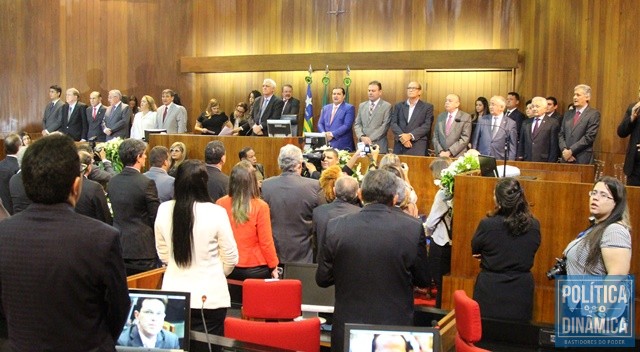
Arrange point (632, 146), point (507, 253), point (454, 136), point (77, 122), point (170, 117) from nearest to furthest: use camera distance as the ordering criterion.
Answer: point (507, 253) → point (632, 146) → point (454, 136) → point (170, 117) → point (77, 122)

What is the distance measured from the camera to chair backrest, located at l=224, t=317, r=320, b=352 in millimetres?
3293

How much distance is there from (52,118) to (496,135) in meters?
7.02

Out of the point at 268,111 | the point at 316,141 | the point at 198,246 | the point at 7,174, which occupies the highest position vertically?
the point at 268,111

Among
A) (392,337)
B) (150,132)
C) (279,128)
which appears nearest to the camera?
(392,337)

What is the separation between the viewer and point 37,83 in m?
13.2

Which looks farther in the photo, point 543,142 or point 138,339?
point 543,142

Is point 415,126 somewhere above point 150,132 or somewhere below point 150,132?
above

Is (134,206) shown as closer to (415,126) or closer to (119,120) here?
(415,126)

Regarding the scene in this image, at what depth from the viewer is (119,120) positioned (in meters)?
11.0

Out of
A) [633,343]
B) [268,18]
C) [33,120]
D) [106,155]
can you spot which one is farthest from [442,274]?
[33,120]

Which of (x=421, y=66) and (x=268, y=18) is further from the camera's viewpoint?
(x=268, y=18)

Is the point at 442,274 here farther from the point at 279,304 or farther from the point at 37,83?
the point at 37,83

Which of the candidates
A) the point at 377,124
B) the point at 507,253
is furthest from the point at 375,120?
the point at 507,253

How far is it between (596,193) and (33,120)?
11.3m
